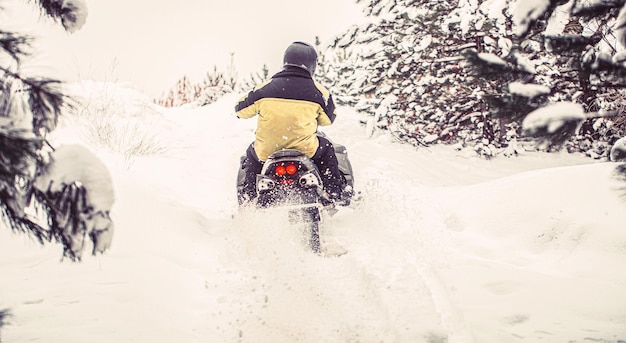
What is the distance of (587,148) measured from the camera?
30.6 ft

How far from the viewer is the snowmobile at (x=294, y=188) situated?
13.4ft

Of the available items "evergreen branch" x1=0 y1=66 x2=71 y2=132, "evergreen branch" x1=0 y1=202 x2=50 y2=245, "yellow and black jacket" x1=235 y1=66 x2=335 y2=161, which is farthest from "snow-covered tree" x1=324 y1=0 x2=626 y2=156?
"evergreen branch" x1=0 y1=202 x2=50 y2=245

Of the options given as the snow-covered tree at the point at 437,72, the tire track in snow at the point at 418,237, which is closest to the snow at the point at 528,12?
the tire track in snow at the point at 418,237

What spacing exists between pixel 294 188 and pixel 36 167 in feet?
8.98

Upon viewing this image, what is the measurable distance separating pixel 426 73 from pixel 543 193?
5726 millimetres

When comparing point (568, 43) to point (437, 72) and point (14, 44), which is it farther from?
point (437, 72)

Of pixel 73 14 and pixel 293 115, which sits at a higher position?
pixel 293 115

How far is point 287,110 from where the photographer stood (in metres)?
4.41

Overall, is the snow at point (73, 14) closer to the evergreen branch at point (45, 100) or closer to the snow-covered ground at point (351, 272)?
the evergreen branch at point (45, 100)

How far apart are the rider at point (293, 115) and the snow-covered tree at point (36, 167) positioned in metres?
2.81

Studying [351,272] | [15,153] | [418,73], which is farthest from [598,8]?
[418,73]

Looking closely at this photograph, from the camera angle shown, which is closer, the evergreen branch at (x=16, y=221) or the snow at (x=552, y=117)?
the evergreen branch at (x=16, y=221)

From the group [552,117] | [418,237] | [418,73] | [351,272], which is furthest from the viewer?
[418,73]

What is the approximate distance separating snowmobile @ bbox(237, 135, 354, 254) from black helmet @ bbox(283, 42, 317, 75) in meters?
1.11
